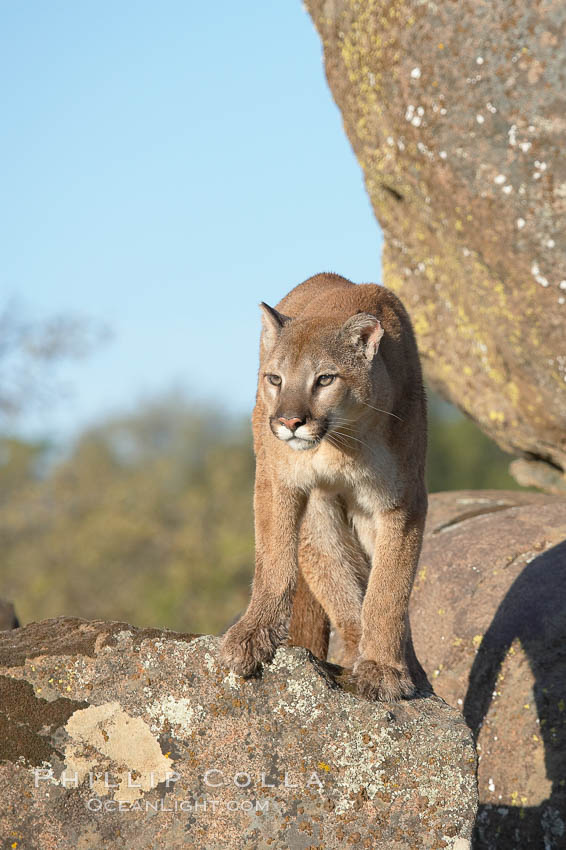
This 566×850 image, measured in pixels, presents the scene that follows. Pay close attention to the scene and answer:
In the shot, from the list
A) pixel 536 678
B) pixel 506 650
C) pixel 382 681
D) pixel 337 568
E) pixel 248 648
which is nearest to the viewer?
pixel 248 648

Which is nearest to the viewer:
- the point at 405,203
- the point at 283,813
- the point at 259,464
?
the point at 283,813

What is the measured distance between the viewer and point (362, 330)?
20.0 feet

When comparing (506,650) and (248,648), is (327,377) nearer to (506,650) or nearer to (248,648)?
(248,648)

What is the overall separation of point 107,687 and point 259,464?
→ 193 cm

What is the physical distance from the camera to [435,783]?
4.86m

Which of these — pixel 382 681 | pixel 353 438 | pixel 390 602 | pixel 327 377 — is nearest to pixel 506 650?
pixel 390 602

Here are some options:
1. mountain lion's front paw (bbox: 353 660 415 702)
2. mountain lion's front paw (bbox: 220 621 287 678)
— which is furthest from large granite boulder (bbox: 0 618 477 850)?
mountain lion's front paw (bbox: 353 660 415 702)

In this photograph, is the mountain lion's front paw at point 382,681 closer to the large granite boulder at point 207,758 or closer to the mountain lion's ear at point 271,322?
the large granite boulder at point 207,758

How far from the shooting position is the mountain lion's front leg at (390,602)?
572 cm

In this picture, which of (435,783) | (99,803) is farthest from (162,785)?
(435,783)

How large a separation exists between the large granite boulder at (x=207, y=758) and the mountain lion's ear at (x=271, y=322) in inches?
81.9

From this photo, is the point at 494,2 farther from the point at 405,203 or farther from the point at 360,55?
the point at 405,203

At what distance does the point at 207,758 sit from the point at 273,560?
145cm

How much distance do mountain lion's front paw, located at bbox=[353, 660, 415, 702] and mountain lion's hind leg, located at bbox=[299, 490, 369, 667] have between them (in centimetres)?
88
